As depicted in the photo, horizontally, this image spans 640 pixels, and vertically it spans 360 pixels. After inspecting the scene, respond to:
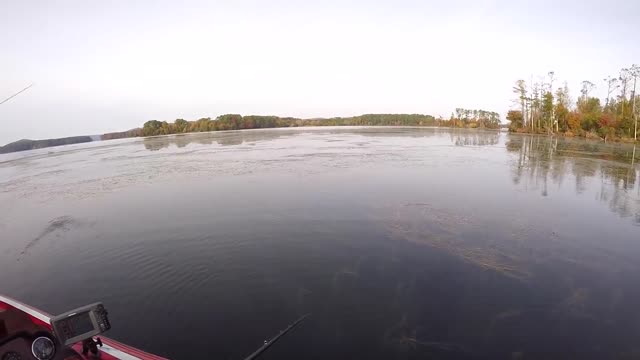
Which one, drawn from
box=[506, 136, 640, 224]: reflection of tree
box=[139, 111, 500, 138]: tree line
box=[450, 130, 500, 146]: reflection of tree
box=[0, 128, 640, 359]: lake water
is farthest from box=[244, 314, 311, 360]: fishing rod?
Result: box=[139, 111, 500, 138]: tree line

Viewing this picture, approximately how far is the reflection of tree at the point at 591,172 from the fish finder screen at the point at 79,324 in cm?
1365

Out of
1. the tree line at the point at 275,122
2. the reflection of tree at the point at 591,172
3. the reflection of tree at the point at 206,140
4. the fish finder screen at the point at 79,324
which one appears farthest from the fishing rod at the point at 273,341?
the tree line at the point at 275,122

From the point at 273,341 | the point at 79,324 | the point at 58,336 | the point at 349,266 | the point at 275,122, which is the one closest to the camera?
the point at 58,336

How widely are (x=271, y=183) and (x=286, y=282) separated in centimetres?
948

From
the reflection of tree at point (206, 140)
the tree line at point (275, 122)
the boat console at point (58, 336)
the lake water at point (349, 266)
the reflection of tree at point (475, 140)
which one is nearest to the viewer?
the boat console at point (58, 336)

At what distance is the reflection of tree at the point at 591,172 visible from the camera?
12584 mm

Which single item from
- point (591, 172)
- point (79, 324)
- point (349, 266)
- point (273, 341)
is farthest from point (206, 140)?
point (79, 324)

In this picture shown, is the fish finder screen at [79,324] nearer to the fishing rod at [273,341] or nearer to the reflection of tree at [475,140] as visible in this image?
the fishing rod at [273,341]

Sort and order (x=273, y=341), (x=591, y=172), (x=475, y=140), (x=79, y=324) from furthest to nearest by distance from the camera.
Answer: (x=475, y=140) < (x=591, y=172) < (x=273, y=341) < (x=79, y=324)

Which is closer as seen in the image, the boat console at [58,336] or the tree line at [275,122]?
the boat console at [58,336]

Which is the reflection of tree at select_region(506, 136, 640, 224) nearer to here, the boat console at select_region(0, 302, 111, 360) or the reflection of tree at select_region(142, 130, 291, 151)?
the boat console at select_region(0, 302, 111, 360)

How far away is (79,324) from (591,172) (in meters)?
21.9

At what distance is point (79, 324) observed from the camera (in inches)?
133

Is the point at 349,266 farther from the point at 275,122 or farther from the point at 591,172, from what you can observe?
the point at 275,122
